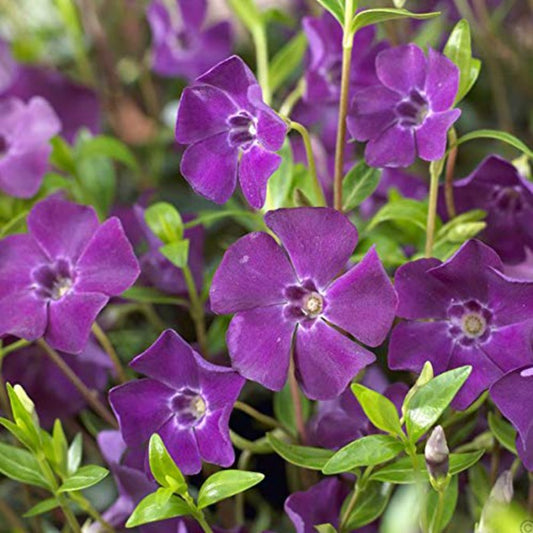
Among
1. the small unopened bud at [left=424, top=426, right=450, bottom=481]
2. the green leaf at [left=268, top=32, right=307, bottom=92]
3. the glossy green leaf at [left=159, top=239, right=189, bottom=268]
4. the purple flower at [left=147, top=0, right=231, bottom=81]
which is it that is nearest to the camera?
the small unopened bud at [left=424, top=426, right=450, bottom=481]

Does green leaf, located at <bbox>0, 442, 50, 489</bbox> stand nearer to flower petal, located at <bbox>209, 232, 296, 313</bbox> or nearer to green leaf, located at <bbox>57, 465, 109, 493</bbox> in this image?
green leaf, located at <bbox>57, 465, 109, 493</bbox>

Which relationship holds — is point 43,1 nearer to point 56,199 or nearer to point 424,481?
point 56,199

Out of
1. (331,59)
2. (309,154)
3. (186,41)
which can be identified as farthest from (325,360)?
(186,41)

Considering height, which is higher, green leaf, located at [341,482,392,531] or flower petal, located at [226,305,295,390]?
flower petal, located at [226,305,295,390]

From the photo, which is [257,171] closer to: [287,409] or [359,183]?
[359,183]

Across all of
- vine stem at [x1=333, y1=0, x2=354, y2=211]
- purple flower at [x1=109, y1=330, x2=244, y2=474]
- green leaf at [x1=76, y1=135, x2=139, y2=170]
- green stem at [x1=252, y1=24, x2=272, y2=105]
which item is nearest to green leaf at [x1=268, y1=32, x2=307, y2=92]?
green stem at [x1=252, y1=24, x2=272, y2=105]

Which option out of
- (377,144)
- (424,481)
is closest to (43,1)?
(377,144)
